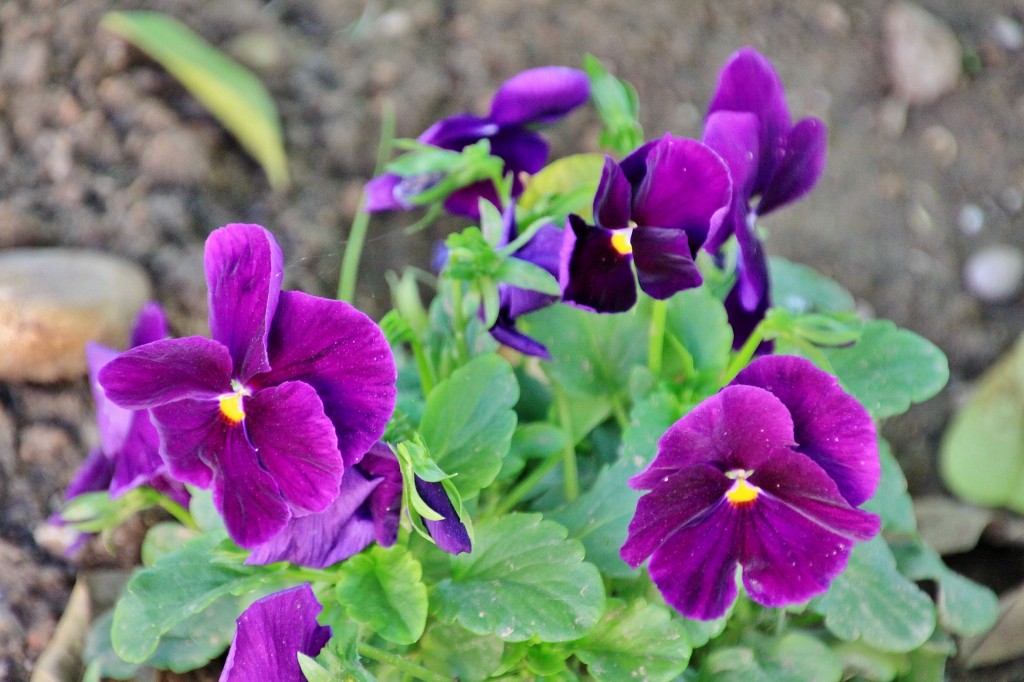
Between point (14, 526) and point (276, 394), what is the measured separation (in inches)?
36.6

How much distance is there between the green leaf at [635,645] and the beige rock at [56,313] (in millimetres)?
1013

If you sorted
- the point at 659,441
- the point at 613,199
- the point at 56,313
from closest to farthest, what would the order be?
the point at 659,441 → the point at 613,199 → the point at 56,313

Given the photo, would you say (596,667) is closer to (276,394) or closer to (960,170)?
(276,394)

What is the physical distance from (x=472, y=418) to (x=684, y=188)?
0.32 meters

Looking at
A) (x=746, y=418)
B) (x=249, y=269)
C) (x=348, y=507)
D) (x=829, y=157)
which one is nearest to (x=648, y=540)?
(x=746, y=418)

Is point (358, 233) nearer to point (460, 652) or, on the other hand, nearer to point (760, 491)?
point (460, 652)

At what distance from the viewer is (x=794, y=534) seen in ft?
2.94

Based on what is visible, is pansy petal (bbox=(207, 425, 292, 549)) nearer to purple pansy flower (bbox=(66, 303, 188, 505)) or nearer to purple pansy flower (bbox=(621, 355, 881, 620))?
purple pansy flower (bbox=(66, 303, 188, 505))

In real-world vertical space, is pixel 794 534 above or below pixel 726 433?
below

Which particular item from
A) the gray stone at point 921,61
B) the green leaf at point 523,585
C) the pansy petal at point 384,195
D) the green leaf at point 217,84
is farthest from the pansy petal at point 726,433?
the gray stone at point 921,61

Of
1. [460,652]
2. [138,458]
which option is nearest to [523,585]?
[460,652]

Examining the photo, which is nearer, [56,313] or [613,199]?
[613,199]

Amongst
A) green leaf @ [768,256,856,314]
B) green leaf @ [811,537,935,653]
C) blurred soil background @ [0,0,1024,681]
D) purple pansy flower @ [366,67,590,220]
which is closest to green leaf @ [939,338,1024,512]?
blurred soil background @ [0,0,1024,681]

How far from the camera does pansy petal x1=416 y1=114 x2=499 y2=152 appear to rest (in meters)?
1.12
